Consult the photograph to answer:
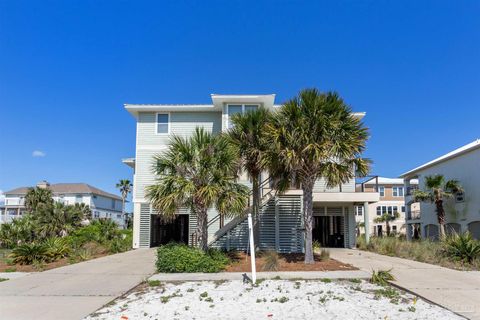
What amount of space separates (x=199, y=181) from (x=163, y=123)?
472 inches

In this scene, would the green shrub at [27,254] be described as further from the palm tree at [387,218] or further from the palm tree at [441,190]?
the palm tree at [387,218]

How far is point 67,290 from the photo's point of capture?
369 inches

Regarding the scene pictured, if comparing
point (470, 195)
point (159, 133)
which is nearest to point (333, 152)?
point (159, 133)

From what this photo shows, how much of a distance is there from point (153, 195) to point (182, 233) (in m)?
12.6

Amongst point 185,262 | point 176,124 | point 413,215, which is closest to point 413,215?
point 413,215

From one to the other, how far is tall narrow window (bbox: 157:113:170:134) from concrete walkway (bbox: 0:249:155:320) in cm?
1114

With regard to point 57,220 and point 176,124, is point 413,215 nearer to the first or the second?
point 176,124

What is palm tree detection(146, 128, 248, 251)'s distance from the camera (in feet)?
39.8

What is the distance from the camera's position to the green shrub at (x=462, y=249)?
1405cm

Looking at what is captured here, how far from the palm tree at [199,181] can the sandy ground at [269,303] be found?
10.1 ft

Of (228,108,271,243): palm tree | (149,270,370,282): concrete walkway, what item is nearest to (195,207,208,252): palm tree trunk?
(149,270,370,282): concrete walkway

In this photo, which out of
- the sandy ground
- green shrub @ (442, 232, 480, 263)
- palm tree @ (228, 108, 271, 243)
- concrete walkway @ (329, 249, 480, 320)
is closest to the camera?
the sandy ground

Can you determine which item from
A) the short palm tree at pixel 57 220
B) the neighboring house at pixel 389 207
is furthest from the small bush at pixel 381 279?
the neighboring house at pixel 389 207

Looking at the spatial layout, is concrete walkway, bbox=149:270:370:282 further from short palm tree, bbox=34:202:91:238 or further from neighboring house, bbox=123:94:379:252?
short palm tree, bbox=34:202:91:238
